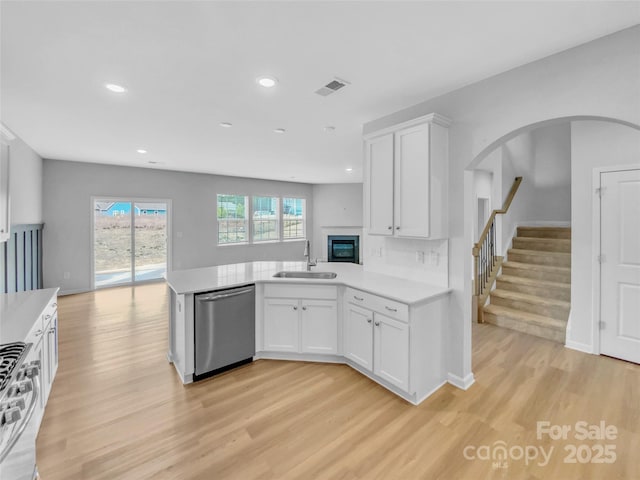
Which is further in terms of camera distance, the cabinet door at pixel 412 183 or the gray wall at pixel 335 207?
the gray wall at pixel 335 207

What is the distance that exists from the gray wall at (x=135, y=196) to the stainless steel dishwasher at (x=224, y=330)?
4.86 meters

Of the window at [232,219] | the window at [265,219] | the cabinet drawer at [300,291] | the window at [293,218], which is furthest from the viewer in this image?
the window at [293,218]

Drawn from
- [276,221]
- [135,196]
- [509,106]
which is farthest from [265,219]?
[509,106]

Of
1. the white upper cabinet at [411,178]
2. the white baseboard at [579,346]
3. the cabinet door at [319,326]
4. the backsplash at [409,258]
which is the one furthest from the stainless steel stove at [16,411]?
the white baseboard at [579,346]

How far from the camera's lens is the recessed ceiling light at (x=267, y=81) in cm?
237

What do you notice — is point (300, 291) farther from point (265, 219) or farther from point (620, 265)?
point (265, 219)

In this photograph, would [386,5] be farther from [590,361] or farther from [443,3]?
[590,361]

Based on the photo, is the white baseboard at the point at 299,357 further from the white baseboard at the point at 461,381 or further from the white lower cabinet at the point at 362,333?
the white baseboard at the point at 461,381

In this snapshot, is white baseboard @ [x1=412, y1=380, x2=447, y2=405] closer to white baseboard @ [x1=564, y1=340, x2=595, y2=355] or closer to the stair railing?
white baseboard @ [x1=564, y1=340, x2=595, y2=355]

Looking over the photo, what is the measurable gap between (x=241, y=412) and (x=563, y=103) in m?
3.21

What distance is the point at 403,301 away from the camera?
228 cm

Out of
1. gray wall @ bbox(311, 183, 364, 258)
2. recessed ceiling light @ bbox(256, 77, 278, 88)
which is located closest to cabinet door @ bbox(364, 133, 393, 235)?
recessed ceiling light @ bbox(256, 77, 278, 88)

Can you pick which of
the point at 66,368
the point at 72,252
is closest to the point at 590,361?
the point at 66,368

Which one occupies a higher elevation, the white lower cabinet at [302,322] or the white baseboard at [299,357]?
the white lower cabinet at [302,322]
